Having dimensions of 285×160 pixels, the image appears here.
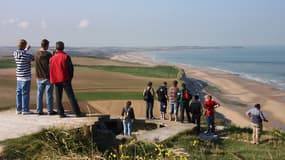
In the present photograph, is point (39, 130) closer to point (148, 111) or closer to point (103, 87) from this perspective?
point (148, 111)

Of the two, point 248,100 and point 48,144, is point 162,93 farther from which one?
point 248,100

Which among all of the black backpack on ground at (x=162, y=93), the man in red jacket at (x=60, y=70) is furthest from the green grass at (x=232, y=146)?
the man in red jacket at (x=60, y=70)

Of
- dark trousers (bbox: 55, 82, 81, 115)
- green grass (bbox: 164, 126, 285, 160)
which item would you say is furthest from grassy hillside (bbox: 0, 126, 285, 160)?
dark trousers (bbox: 55, 82, 81, 115)

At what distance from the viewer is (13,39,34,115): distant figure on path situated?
9836mm

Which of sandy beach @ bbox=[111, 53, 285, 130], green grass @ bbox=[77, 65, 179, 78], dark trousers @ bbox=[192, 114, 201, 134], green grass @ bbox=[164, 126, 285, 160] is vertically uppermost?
→ dark trousers @ bbox=[192, 114, 201, 134]

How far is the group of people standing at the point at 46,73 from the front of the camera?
938cm

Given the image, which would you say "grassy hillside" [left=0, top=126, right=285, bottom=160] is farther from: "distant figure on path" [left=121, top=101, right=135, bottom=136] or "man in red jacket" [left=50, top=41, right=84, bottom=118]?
"distant figure on path" [left=121, top=101, right=135, bottom=136]

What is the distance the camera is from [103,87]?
122 feet

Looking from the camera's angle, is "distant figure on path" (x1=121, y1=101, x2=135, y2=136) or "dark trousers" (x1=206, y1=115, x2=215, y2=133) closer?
"distant figure on path" (x1=121, y1=101, x2=135, y2=136)

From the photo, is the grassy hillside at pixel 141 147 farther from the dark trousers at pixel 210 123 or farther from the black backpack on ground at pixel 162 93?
the black backpack on ground at pixel 162 93

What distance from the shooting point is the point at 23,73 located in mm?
10047

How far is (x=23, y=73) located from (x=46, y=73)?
0.53 meters

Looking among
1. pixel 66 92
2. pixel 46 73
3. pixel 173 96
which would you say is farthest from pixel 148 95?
pixel 66 92

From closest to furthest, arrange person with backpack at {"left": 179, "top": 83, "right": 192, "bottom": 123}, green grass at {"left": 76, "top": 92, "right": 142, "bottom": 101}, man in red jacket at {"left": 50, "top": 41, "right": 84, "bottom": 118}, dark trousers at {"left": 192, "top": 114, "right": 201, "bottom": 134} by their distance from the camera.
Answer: man in red jacket at {"left": 50, "top": 41, "right": 84, "bottom": 118} < dark trousers at {"left": 192, "top": 114, "right": 201, "bottom": 134} < person with backpack at {"left": 179, "top": 83, "right": 192, "bottom": 123} < green grass at {"left": 76, "top": 92, "right": 142, "bottom": 101}
